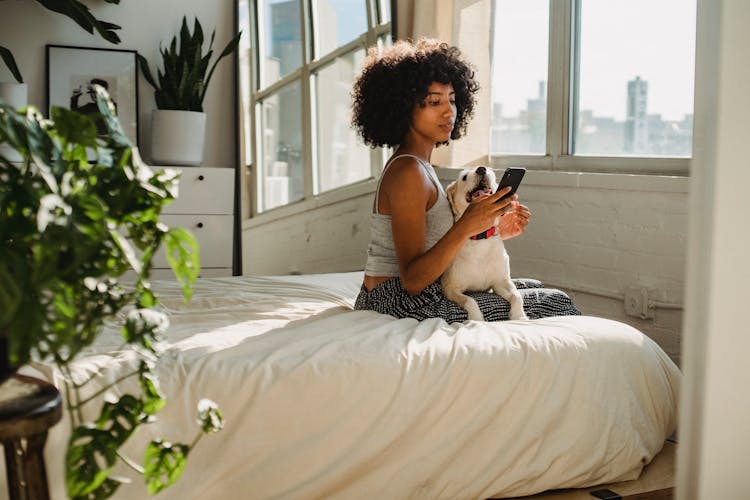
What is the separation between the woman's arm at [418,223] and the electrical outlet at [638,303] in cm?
100

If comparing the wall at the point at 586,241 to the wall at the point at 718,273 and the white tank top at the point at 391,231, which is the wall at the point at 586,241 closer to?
the white tank top at the point at 391,231

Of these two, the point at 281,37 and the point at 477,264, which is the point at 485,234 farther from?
the point at 281,37

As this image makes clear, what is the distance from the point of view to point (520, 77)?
356 centimetres

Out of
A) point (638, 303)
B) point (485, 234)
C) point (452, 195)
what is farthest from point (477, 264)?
point (638, 303)

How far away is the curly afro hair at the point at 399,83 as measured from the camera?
2426mm

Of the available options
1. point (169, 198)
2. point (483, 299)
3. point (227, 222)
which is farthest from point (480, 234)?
point (227, 222)

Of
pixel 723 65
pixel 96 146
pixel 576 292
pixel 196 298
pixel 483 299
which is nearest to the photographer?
pixel 96 146

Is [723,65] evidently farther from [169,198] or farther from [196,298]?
[196,298]

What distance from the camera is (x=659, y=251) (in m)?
2.80

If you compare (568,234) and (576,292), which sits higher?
(568,234)

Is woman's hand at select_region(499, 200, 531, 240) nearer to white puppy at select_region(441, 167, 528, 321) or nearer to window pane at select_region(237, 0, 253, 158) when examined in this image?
white puppy at select_region(441, 167, 528, 321)

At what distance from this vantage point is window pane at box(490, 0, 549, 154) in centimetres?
346

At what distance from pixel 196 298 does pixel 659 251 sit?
151cm

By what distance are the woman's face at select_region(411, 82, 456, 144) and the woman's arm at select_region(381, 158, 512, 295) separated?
180 millimetres
